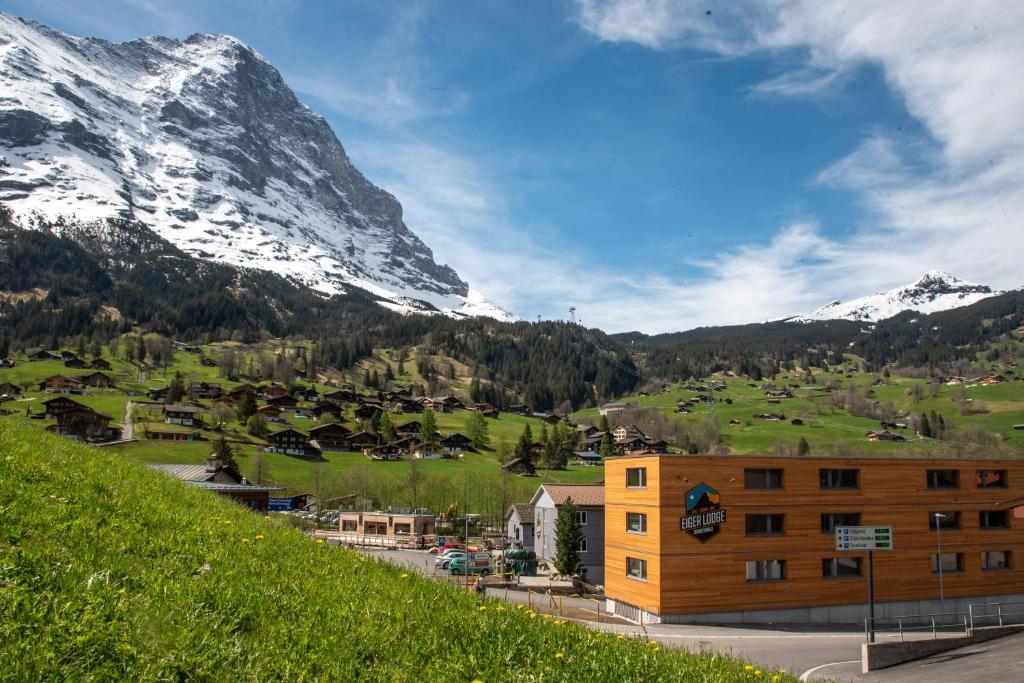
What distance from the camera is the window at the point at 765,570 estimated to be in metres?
40.0

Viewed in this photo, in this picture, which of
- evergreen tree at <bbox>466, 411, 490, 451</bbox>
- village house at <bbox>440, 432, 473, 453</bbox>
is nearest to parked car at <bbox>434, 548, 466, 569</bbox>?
village house at <bbox>440, 432, 473, 453</bbox>

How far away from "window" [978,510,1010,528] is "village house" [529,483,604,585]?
96.5 ft

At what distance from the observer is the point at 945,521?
148ft

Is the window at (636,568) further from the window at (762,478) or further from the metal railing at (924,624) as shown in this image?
the metal railing at (924,624)

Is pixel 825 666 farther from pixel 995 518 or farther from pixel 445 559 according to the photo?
pixel 445 559

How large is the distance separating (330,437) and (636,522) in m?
107

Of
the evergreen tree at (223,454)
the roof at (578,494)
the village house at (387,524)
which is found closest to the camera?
the roof at (578,494)

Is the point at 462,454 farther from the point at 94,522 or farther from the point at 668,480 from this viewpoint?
the point at 94,522

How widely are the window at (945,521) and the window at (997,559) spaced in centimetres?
292

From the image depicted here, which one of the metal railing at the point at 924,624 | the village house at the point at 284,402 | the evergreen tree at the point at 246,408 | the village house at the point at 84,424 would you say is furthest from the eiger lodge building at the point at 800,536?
the village house at the point at 284,402

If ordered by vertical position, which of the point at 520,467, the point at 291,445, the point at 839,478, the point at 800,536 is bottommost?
the point at 520,467

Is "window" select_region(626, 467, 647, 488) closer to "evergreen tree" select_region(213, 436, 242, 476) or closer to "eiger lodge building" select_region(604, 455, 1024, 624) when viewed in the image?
"eiger lodge building" select_region(604, 455, 1024, 624)

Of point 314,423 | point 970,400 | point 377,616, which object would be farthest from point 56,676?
point 970,400

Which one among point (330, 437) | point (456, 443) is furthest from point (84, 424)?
point (456, 443)
